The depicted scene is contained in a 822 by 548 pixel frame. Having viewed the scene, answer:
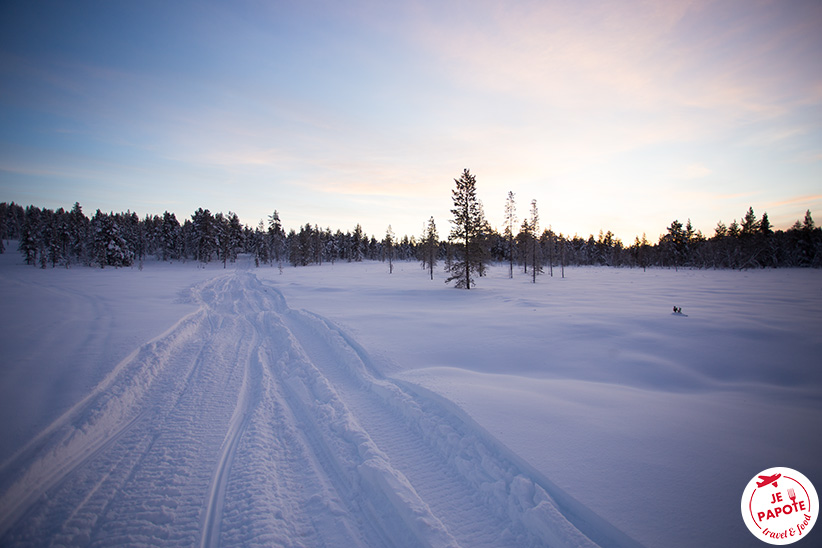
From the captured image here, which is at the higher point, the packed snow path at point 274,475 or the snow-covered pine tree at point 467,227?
the snow-covered pine tree at point 467,227

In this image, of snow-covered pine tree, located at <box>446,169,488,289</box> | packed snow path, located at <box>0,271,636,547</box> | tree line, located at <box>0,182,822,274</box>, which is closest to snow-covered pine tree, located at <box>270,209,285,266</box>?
tree line, located at <box>0,182,822,274</box>

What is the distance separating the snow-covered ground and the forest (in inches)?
724

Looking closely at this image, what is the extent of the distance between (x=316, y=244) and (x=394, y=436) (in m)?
88.7

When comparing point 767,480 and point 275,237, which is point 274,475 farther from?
point 275,237

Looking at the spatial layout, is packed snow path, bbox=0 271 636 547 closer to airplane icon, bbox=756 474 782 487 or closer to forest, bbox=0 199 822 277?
airplane icon, bbox=756 474 782 487

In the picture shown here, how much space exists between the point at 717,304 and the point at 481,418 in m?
21.0

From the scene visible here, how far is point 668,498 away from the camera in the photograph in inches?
141

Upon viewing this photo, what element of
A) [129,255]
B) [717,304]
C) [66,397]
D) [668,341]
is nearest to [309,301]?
[66,397]
